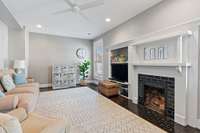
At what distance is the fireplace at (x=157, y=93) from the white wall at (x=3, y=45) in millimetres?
4614

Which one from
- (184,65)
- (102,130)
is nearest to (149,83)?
(184,65)

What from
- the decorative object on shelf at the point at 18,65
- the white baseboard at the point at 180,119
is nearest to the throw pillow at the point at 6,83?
the decorative object on shelf at the point at 18,65

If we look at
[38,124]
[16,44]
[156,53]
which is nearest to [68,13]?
[156,53]

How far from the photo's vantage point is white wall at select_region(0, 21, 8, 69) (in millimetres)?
4375

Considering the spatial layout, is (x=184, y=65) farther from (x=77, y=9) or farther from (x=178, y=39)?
(x=77, y=9)

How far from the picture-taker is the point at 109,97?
4.44m

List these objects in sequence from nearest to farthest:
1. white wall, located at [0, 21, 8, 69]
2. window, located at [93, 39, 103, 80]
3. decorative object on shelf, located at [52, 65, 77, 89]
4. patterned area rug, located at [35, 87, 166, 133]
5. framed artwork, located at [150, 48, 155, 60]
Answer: patterned area rug, located at [35, 87, 166, 133]
framed artwork, located at [150, 48, 155, 60]
white wall, located at [0, 21, 8, 69]
decorative object on shelf, located at [52, 65, 77, 89]
window, located at [93, 39, 103, 80]

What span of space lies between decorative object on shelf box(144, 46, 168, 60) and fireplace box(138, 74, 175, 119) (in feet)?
1.61

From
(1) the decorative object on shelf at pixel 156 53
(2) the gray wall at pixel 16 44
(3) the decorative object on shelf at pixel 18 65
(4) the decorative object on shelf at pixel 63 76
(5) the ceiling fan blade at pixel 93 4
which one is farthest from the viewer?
(4) the decorative object on shelf at pixel 63 76

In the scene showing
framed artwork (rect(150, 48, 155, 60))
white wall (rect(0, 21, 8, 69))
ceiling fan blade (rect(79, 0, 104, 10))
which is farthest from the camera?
white wall (rect(0, 21, 8, 69))

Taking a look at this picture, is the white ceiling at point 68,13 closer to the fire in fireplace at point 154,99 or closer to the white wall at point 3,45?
the white wall at point 3,45

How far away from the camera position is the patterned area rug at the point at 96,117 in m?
2.31

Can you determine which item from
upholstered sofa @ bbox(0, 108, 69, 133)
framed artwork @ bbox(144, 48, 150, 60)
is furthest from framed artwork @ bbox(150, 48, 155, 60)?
upholstered sofa @ bbox(0, 108, 69, 133)

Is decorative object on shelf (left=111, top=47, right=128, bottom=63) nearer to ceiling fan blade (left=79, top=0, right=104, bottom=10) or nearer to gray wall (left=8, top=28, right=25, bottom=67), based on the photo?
ceiling fan blade (left=79, top=0, right=104, bottom=10)
